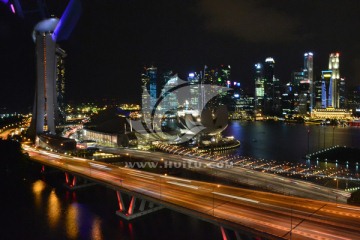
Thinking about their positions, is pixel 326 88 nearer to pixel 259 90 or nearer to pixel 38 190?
pixel 259 90

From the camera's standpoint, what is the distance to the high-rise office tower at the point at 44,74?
1919 centimetres

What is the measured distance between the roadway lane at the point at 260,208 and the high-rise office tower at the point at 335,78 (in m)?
61.9

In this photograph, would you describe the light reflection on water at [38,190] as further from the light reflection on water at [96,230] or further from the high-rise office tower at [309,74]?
the high-rise office tower at [309,74]

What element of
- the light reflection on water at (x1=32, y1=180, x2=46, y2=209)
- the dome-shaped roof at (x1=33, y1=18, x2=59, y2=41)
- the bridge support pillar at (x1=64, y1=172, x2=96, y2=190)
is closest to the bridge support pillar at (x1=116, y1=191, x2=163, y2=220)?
the light reflection on water at (x1=32, y1=180, x2=46, y2=209)

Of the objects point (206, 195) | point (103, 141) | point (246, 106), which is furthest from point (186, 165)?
point (246, 106)

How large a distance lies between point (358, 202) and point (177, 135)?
19683 mm

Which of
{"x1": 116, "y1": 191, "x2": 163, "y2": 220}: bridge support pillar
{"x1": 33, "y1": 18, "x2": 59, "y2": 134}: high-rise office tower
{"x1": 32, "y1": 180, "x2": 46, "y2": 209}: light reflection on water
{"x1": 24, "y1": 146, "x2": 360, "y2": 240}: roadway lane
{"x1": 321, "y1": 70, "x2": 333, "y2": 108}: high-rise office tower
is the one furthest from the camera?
{"x1": 321, "y1": 70, "x2": 333, "y2": 108}: high-rise office tower

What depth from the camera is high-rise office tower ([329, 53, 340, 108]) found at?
61938mm

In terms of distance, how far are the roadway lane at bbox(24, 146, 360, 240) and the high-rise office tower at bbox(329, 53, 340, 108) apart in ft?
203

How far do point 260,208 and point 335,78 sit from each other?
221 feet

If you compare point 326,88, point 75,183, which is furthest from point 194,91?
Result: point 75,183

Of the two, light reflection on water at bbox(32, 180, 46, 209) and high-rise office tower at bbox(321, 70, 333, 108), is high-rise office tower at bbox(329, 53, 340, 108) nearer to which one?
high-rise office tower at bbox(321, 70, 333, 108)

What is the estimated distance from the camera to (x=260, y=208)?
5.44 metres

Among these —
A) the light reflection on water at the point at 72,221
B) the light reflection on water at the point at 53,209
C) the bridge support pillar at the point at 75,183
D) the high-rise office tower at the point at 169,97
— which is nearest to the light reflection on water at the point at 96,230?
the light reflection on water at the point at 72,221
